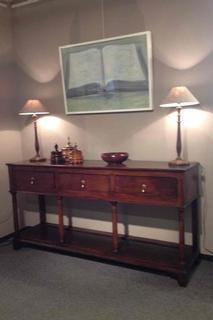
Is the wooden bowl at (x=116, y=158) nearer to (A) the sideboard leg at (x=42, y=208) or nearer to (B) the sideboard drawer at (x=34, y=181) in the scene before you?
(B) the sideboard drawer at (x=34, y=181)

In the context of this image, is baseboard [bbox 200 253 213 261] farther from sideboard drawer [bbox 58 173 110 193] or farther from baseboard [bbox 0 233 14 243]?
baseboard [bbox 0 233 14 243]

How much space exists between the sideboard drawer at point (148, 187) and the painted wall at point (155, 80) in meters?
0.47

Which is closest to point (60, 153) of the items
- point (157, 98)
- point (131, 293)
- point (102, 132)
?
point (102, 132)

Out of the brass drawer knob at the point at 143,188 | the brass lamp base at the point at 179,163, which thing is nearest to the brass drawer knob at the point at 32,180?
the brass drawer knob at the point at 143,188

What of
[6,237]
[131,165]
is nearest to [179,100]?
[131,165]

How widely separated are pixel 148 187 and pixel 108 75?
47.3 inches

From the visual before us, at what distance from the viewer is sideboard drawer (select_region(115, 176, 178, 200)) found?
8.81ft

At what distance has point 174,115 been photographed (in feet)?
10.1

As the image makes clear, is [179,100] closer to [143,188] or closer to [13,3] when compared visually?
[143,188]

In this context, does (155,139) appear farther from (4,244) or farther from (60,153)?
(4,244)

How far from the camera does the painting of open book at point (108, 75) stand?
3.13m

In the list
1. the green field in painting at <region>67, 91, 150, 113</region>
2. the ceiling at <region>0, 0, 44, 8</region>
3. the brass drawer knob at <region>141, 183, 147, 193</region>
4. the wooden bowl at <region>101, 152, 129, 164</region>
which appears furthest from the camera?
the ceiling at <region>0, 0, 44, 8</region>

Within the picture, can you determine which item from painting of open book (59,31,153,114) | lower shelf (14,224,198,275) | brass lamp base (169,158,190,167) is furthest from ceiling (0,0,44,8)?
lower shelf (14,224,198,275)

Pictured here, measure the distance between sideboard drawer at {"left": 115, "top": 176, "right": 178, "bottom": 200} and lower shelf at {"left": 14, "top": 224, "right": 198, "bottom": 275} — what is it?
53cm
